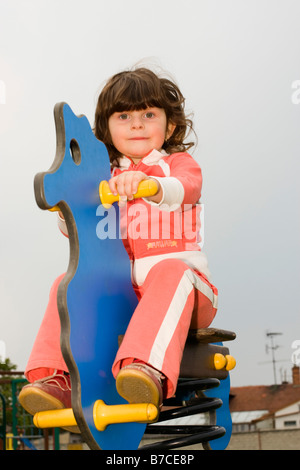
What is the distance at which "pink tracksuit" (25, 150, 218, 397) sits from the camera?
4.98 ft

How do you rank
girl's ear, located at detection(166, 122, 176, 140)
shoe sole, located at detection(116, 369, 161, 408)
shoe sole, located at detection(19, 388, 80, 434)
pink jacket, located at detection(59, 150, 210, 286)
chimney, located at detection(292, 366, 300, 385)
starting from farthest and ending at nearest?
chimney, located at detection(292, 366, 300, 385), girl's ear, located at detection(166, 122, 176, 140), pink jacket, located at detection(59, 150, 210, 286), shoe sole, located at detection(19, 388, 80, 434), shoe sole, located at detection(116, 369, 161, 408)

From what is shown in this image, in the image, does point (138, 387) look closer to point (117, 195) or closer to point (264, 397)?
point (117, 195)

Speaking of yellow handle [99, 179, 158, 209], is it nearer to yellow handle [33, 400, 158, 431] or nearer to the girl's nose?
the girl's nose

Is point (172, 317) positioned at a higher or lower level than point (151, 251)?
lower

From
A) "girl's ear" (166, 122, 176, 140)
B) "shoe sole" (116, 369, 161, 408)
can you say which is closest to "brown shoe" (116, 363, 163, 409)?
"shoe sole" (116, 369, 161, 408)

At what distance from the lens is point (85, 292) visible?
153cm

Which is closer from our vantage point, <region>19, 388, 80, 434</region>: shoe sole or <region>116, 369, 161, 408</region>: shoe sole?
<region>116, 369, 161, 408</region>: shoe sole

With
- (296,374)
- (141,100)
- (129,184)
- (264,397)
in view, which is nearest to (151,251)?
(129,184)

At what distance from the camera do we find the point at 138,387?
1.43 metres

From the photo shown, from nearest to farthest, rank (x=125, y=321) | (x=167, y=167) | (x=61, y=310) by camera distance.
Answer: (x=61, y=310), (x=125, y=321), (x=167, y=167)

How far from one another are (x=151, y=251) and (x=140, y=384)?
1.85 ft
